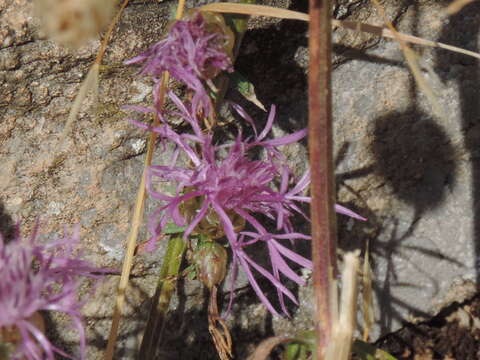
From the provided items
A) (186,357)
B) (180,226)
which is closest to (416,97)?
(180,226)

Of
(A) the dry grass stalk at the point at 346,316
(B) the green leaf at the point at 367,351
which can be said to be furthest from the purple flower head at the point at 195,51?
(B) the green leaf at the point at 367,351

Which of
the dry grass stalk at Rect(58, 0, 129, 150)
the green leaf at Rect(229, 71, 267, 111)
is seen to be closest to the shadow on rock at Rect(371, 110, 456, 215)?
the green leaf at Rect(229, 71, 267, 111)

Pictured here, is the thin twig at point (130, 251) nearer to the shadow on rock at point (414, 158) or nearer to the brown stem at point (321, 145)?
the brown stem at point (321, 145)

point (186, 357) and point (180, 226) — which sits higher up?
point (180, 226)

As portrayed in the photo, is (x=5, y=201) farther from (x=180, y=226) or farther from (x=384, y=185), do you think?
(x=384, y=185)

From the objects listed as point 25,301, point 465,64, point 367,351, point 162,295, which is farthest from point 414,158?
point 25,301

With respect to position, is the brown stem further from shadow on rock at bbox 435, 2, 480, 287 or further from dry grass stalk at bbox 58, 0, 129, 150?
shadow on rock at bbox 435, 2, 480, 287

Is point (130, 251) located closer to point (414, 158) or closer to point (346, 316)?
point (346, 316)
